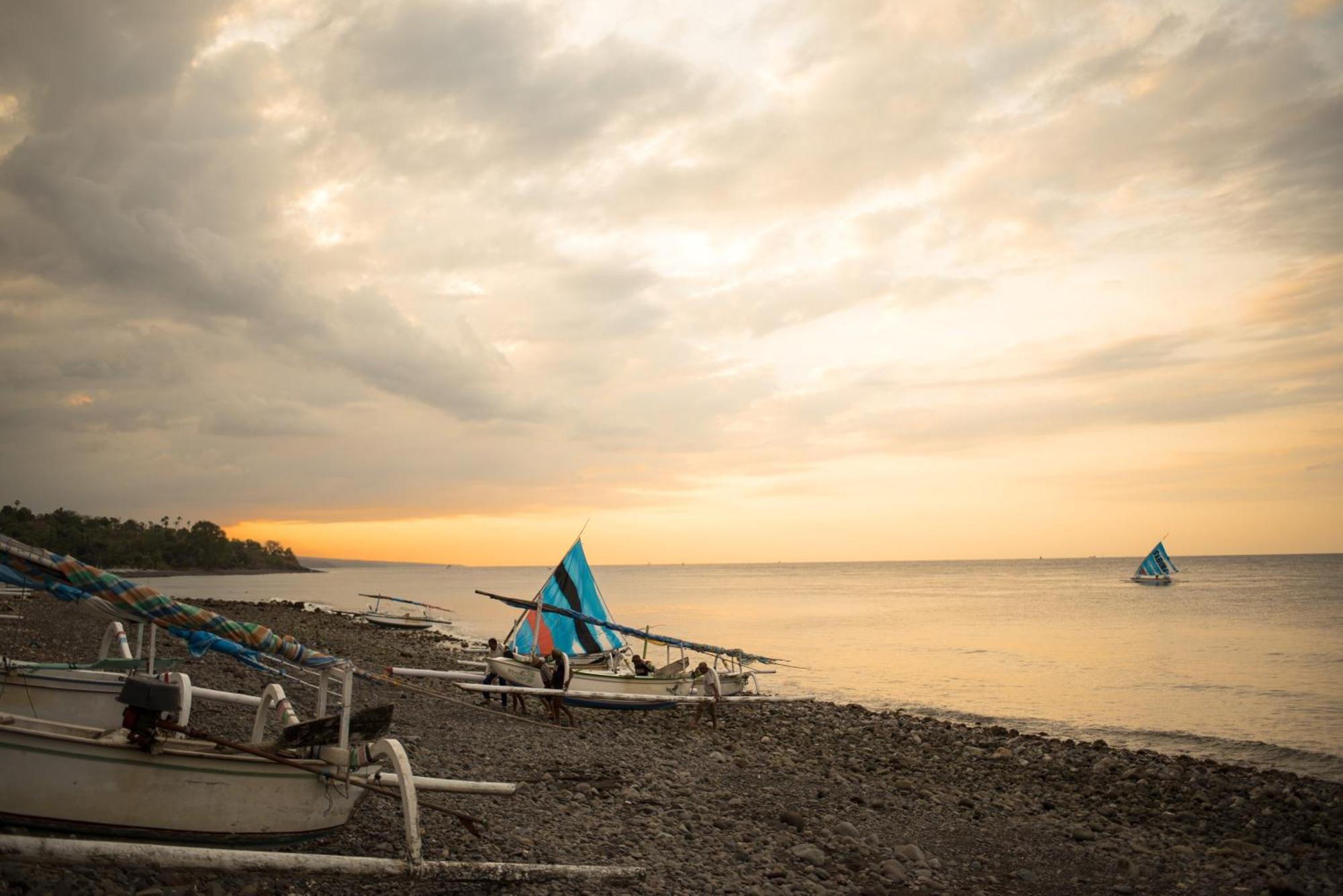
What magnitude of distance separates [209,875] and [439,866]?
1634mm

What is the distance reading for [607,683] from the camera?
57.9ft

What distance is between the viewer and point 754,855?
8.69 meters

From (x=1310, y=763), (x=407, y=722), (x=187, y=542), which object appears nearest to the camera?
(x=407, y=722)

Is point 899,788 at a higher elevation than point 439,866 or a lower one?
lower

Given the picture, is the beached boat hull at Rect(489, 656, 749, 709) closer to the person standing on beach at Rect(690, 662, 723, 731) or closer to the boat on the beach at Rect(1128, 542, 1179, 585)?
the person standing on beach at Rect(690, 662, 723, 731)

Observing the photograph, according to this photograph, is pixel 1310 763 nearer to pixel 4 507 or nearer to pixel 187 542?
pixel 4 507

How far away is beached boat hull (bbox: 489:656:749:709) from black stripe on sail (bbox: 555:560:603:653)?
292cm

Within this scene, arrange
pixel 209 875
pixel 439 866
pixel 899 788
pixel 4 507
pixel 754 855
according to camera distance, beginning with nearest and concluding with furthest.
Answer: pixel 209 875 < pixel 439 866 < pixel 754 855 < pixel 899 788 < pixel 4 507

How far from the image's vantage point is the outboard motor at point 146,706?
5.99m

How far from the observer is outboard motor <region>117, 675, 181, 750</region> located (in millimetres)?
5988

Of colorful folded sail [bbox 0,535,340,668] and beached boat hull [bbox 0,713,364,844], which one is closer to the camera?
beached boat hull [bbox 0,713,364,844]

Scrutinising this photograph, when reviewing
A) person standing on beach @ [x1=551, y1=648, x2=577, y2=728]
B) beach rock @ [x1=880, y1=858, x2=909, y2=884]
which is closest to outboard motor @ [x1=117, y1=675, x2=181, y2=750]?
beach rock @ [x1=880, y1=858, x2=909, y2=884]

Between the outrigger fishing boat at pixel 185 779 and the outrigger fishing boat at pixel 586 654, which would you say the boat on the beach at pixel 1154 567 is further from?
the outrigger fishing boat at pixel 185 779

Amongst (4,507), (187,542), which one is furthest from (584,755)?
(187,542)
